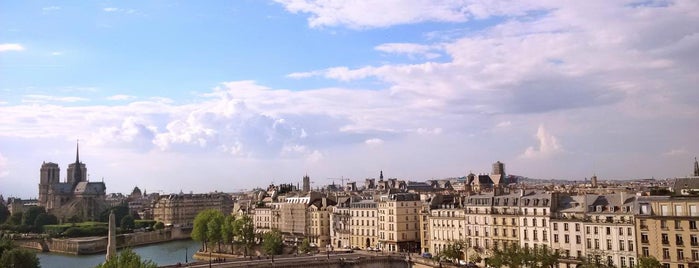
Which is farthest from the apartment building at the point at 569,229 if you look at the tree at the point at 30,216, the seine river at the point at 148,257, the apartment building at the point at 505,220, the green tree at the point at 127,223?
the tree at the point at 30,216

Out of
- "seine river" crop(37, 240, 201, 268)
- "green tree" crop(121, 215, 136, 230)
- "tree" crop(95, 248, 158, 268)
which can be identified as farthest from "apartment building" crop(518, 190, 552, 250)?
"green tree" crop(121, 215, 136, 230)

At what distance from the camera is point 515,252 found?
6838cm

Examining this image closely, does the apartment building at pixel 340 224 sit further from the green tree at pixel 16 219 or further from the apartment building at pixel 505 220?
the green tree at pixel 16 219

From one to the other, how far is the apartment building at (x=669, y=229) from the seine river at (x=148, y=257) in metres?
67.7

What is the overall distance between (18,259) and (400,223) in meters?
49.5

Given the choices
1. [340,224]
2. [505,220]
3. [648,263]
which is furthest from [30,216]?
[648,263]

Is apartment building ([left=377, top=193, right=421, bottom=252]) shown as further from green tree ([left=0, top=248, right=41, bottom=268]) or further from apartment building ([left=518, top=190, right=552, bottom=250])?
green tree ([left=0, top=248, right=41, bottom=268])

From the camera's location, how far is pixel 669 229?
59.9 meters

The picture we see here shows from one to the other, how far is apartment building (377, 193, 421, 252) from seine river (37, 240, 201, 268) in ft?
103

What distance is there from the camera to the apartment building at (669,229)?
58188 millimetres

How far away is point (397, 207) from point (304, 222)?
28.4 metres

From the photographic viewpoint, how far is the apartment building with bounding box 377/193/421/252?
318ft

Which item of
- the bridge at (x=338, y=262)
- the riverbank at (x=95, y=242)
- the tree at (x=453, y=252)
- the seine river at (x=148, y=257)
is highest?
the tree at (x=453, y=252)

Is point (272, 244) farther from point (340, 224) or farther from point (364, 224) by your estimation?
point (364, 224)
